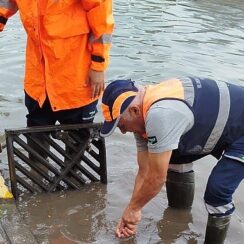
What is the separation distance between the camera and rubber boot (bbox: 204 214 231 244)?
364 cm

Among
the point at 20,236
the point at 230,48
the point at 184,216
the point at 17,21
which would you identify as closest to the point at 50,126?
the point at 20,236

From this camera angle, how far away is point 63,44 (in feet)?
13.4

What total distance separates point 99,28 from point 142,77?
4.54 m

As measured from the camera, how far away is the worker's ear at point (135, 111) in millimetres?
3211

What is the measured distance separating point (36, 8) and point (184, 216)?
2095mm

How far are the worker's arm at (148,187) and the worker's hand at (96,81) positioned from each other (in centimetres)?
85

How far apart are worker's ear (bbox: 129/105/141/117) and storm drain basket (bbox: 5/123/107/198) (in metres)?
1.25

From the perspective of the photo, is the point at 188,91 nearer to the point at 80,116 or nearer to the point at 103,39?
the point at 103,39

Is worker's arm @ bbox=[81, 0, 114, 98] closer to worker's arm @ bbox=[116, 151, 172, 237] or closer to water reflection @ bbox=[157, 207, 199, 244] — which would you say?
worker's arm @ bbox=[116, 151, 172, 237]

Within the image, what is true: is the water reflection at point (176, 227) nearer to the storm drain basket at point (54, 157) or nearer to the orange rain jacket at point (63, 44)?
the storm drain basket at point (54, 157)

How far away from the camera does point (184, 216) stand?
4406 millimetres

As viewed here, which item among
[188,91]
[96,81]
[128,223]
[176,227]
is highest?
[188,91]

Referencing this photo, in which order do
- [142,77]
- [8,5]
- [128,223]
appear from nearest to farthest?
1. [128,223]
2. [8,5]
3. [142,77]

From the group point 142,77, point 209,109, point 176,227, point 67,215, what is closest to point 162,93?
point 209,109
